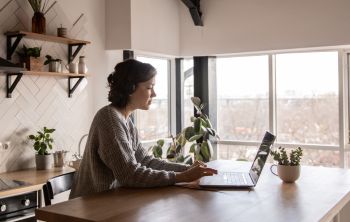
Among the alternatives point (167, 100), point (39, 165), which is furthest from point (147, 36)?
point (39, 165)

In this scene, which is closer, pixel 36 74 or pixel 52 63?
pixel 36 74

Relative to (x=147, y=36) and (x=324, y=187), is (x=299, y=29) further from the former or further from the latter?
(x=324, y=187)

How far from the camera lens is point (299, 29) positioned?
372 centimetres

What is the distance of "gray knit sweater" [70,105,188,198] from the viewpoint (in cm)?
166

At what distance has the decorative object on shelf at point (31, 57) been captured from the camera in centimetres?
282

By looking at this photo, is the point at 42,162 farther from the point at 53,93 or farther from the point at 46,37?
the point at 46,37

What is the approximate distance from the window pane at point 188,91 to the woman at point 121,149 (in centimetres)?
267

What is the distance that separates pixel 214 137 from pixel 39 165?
2.06m

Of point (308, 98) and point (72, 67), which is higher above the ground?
point (72, 67)

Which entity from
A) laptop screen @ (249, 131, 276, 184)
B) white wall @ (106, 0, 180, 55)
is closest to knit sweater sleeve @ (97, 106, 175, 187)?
laptop screen @ (249, 131, 276, 184)

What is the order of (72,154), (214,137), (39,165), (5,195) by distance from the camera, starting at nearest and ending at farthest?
(5,195) → (39,165) → (72,154) → (214,137)

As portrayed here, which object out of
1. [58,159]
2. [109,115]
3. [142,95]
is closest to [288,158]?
[142,95]

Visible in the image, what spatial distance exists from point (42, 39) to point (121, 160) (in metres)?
1.76

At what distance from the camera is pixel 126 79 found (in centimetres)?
191
